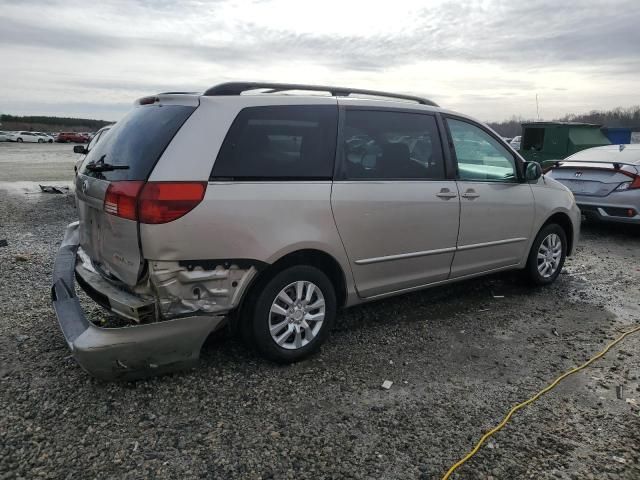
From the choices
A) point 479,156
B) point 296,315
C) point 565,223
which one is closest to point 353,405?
point 296,315

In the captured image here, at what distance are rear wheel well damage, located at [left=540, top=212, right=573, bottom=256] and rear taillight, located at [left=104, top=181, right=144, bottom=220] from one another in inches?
163

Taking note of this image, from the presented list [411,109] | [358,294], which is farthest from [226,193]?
[411,109]

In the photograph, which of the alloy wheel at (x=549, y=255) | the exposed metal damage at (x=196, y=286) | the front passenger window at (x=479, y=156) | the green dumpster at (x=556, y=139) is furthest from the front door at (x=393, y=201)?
the green dumpster at (x=556, y=139)

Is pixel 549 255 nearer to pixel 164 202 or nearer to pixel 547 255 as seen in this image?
pixel 547 255

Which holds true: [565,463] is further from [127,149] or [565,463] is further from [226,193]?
[127,149]

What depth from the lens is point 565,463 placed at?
8.70 feet

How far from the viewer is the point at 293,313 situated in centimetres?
351

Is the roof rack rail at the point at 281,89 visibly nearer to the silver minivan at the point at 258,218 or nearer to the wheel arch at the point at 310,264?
the silver minivan at the point at 258,218

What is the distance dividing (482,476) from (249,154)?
7.29 feet

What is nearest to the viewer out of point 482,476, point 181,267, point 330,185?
point 482,476

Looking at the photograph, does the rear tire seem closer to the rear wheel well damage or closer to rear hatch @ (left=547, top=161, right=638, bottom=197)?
the rear wheel well damage

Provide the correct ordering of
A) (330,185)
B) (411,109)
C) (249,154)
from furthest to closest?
1. (411,109)
2. (330,185)
3. (249,154)

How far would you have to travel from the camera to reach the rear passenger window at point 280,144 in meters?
3.17

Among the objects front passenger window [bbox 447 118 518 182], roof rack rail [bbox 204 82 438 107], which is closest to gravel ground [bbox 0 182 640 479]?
front passenger window [bbox 447 118 518 182]
